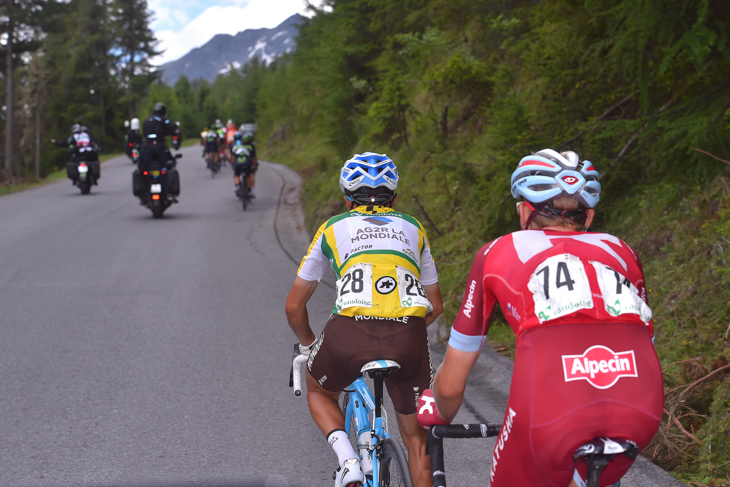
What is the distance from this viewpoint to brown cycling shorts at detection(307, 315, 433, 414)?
129 inches

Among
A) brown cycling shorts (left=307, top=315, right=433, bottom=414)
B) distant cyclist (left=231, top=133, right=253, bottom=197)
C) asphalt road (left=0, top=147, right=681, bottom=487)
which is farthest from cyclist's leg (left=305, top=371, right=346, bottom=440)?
distant cyclist (left=231, top=133, right=253, bottom=197)

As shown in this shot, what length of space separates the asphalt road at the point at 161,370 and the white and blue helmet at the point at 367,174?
6.08ft

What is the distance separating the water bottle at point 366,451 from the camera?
3352 mm

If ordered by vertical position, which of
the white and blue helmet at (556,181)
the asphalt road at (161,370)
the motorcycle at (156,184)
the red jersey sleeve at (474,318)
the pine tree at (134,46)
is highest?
the pine tree at (134,46)

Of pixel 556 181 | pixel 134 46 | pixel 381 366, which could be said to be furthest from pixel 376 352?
pixel 134 46

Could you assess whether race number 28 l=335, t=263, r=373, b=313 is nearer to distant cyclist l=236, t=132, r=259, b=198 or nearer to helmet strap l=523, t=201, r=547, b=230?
helmet strap l=523, t=201, r=547, b=230

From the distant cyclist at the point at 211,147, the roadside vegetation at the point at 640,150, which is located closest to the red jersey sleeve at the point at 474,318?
the roadside vegetation at the point at 640,150

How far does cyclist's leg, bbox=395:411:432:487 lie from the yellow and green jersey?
551mm

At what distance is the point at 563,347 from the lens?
2.11 meters

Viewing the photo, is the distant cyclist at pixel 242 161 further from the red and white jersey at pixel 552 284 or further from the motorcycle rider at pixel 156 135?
the red and white jersey at pixel 552 284

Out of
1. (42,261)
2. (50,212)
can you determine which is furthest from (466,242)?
(50,212)

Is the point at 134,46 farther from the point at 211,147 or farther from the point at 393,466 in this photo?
the point at 393,466

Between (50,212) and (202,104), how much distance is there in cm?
12998

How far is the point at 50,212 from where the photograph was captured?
57.8ft
